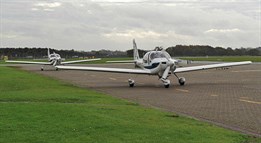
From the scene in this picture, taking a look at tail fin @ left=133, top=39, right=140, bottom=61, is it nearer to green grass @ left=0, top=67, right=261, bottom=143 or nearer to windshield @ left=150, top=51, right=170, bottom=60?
windshield @ left=150, top=51, right=170, bottom=60

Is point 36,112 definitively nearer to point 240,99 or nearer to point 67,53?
point 240,99

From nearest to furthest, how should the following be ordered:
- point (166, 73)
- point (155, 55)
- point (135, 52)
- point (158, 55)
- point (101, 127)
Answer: point (101, 127) < point (166, 73) < point (158, 55) < point (155, 55) < point (135, 52)

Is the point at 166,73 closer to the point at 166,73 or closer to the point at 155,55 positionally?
the point at 166,73

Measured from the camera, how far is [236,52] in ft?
556

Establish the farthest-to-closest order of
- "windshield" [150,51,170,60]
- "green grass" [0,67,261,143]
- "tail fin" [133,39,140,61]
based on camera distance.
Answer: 1. "tail fin" [133,39,140,61]
2. "windshield" [150,51,170,60]
3. "green grass" [0,67,261,143]

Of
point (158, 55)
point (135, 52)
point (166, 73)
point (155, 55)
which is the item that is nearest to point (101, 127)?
point (166, 73)

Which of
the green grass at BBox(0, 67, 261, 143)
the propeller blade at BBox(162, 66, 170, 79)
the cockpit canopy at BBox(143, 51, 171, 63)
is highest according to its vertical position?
the cockpit canopy at BBox(143, 51, 171, 63)

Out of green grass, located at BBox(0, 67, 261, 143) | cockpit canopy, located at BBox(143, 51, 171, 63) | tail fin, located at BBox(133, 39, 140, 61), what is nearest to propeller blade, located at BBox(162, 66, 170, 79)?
cockpit canopy, located at BBox(143, 51, 171, 63)

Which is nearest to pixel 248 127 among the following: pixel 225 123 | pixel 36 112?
pixel 225 123

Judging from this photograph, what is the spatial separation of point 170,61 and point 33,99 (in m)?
10.7

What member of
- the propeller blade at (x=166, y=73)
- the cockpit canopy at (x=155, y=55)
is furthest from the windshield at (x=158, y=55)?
the propeller blade at (x=166, y=73)

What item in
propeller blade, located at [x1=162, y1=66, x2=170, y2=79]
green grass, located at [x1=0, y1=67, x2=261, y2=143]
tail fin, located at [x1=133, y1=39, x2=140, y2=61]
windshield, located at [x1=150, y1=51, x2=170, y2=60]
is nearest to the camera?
green grass, located at [x1=0, y1=67, x2=261, y2=143]

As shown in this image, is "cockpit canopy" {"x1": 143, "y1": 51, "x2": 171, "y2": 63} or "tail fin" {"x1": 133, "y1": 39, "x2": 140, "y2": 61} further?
"tail fin" {"x1": 133, "y1": 39, "x2": 140, "y2": 61}

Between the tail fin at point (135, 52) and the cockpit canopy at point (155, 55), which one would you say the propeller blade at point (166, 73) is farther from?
the tail fin at point (135, 52)
